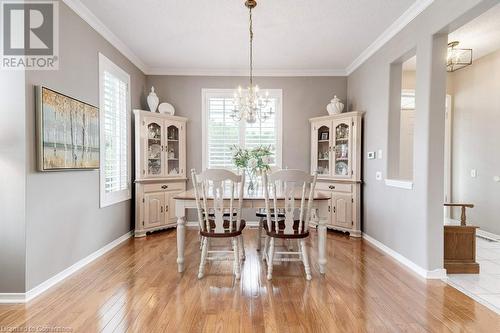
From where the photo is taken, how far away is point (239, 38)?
11.9 ft

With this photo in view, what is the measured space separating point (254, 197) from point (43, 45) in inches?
93.8

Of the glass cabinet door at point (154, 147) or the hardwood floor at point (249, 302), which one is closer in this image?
the hardwood floor at point (249, 302)

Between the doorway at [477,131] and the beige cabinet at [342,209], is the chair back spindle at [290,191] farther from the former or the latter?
the doorway at [477,131]

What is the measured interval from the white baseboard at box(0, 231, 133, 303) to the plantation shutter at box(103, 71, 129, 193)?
2.47 feet

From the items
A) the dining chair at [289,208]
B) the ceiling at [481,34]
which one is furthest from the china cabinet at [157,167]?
the ceiling at [481,34]

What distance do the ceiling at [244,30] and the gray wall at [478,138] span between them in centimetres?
191

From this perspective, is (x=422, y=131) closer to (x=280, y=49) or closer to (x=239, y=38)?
(x=280, y=49)

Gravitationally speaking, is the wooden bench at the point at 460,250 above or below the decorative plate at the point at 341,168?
below

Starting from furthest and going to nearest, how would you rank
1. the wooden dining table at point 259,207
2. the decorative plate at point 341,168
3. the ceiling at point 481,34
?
the decorative plate at point 341,168 < the ceiling at point 481,34 < the wooden dining table at point 259,207

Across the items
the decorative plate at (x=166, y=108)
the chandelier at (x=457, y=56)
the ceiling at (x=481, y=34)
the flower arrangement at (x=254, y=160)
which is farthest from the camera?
the decorative plate at (x=166, y=108)

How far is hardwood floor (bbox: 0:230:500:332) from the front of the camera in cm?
189

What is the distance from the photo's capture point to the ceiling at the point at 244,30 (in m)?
2.87

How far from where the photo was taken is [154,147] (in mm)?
4430

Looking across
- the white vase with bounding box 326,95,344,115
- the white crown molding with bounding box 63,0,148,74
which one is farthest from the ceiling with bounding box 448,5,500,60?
the white crown molding with bounding box 63,0,148,74
